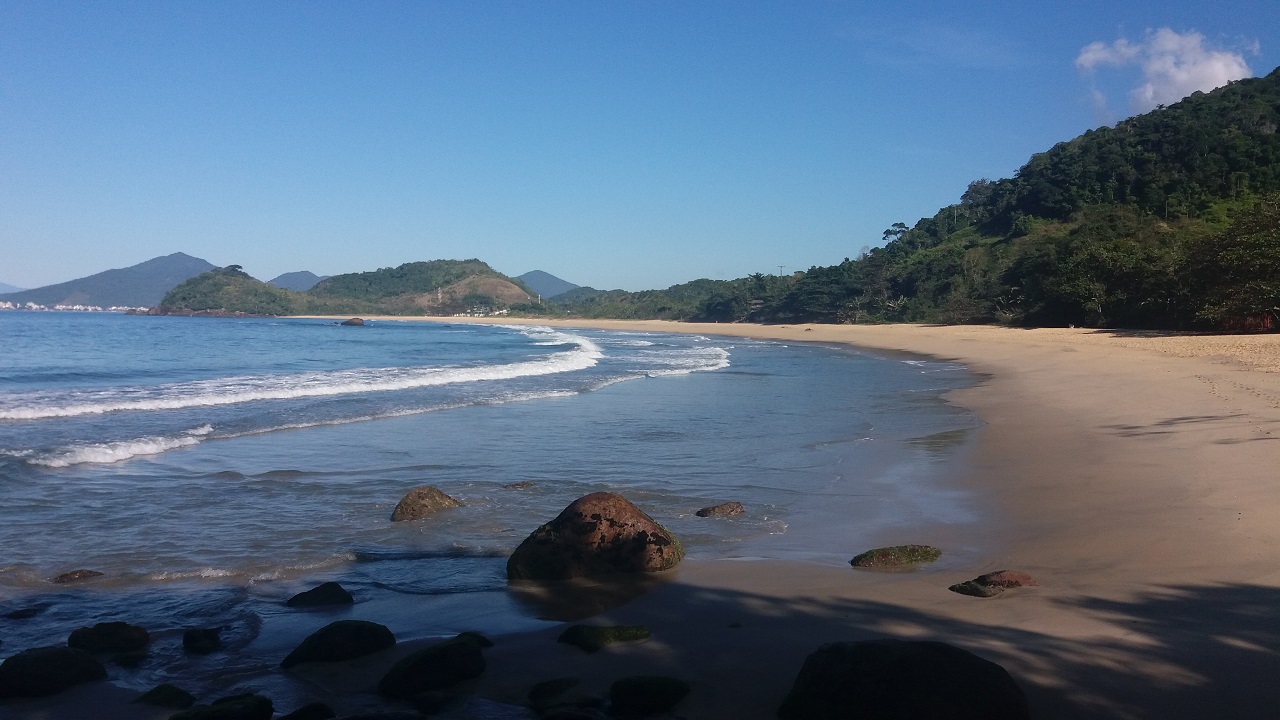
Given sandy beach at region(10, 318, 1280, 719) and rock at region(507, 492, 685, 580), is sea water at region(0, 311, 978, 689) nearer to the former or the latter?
rock at region(507, 492, 685, 580)

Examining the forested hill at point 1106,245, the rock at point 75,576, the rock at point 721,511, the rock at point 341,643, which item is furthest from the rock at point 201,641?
the forested hill at point 1106,245

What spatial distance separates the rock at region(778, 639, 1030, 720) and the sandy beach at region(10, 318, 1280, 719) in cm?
27

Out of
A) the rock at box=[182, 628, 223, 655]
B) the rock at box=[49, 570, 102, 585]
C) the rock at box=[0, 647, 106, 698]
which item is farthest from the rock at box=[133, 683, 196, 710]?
the rock at box=[49, 570, 102, 585]

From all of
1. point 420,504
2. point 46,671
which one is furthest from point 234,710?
point 420,504

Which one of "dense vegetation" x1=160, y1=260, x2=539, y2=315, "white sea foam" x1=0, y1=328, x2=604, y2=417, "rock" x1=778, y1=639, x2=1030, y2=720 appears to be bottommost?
"white sea foam" x1=0, y1=328, x2=604, y2=417

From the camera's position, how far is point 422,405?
774 inches

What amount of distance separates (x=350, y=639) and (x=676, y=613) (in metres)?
2.22

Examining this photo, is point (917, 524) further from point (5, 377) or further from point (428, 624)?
point (5, 377)

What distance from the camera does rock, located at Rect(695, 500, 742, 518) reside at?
29.7 feet

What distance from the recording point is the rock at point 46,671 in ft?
14.8

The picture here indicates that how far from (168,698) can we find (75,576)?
3.27 m

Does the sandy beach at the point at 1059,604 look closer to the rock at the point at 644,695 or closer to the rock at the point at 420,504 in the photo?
the rock at the point at 644,695

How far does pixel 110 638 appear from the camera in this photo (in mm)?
5270

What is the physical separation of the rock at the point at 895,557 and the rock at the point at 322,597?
419cm
